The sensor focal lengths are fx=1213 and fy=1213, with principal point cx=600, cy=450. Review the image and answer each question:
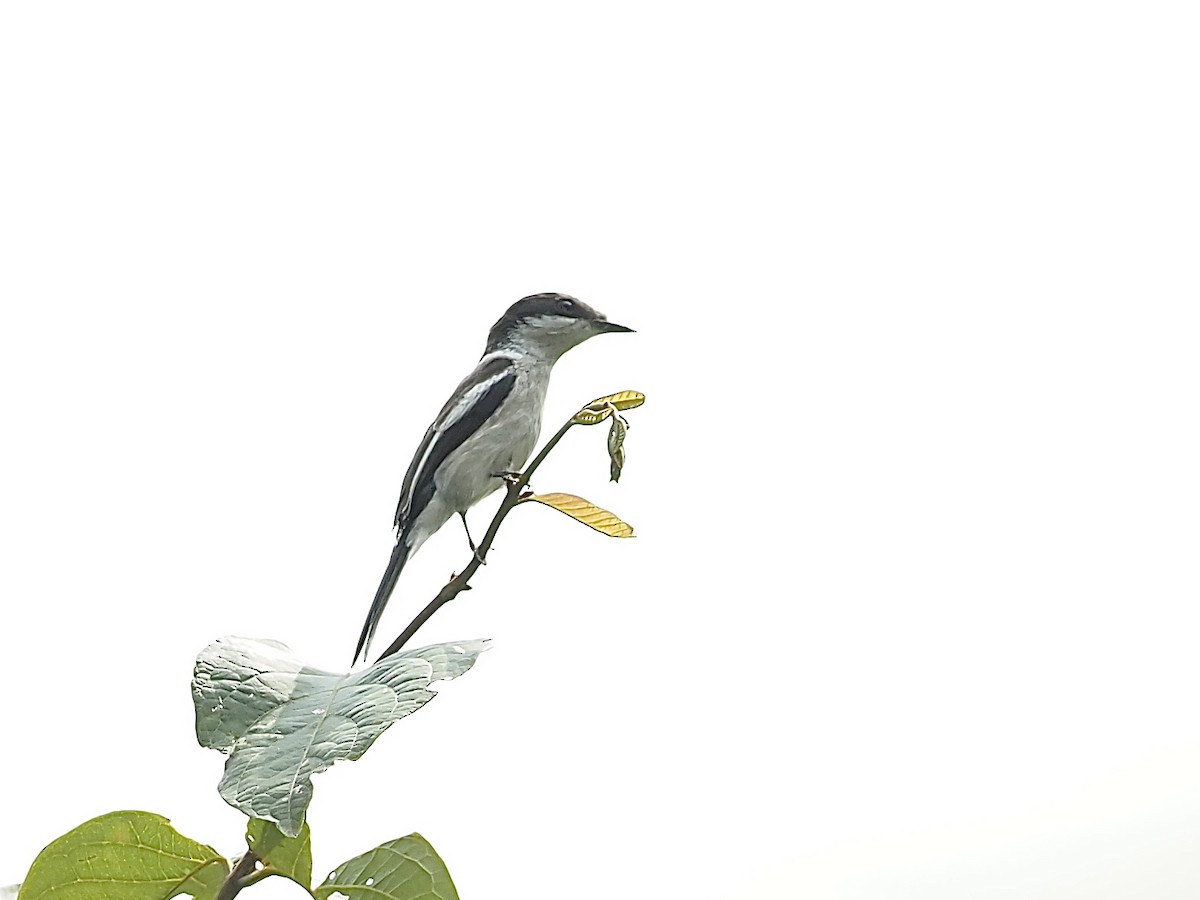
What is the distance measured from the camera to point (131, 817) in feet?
1.18

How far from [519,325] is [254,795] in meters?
0.95

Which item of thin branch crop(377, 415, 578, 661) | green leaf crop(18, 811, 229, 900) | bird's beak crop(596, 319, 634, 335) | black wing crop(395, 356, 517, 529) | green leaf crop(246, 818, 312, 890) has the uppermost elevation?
bird's beak crop(596, 319, 634, 335)

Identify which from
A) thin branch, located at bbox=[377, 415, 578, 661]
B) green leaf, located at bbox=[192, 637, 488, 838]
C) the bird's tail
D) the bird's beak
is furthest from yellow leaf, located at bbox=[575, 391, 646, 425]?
the bird's beak

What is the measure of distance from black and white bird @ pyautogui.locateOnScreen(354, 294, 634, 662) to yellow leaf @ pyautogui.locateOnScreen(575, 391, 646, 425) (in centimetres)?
54

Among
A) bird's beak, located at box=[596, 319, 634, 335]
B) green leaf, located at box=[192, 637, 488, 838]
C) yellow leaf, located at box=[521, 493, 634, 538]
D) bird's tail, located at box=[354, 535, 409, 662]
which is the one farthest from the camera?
bird's beak, located at box=[596, 319, 634, 335]

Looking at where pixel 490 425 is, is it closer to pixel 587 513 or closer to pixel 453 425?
pixel 453 425

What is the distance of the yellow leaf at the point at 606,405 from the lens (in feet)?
1.55

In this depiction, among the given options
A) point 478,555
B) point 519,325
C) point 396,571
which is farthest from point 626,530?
point 519,325

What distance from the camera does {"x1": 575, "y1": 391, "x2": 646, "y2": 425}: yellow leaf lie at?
18.6 inches

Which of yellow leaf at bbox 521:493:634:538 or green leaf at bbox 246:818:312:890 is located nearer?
green leaf at bbox 246:818:312:890

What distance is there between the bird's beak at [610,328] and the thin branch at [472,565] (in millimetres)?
580

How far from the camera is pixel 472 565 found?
38 centimetres

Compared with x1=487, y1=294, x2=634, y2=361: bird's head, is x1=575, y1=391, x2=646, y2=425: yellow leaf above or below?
below

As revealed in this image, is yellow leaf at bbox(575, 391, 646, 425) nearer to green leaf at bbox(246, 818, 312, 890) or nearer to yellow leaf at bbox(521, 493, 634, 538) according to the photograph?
yellow leaf at bbox(521, 493, 634, 538)
